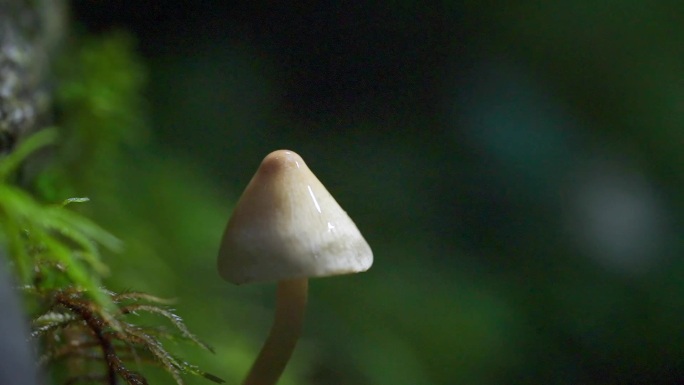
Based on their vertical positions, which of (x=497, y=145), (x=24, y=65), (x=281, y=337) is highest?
(x=497, y=145)

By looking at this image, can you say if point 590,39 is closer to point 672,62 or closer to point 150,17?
point 672,62

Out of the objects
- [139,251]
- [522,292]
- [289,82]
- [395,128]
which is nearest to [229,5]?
[289,82]

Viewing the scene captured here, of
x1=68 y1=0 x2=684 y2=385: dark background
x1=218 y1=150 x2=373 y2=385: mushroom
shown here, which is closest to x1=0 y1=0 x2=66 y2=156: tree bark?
x1=218 y1=150 x2=373 y2=385: mushroom

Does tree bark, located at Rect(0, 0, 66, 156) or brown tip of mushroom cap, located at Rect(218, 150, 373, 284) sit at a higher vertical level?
tree bark, located at Rect(0, 0, 66, 156)

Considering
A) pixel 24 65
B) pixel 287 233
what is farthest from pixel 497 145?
pixel 287 233

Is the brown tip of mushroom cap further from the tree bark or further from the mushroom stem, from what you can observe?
the tree bark

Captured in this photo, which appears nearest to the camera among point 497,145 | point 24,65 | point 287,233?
point 287,233

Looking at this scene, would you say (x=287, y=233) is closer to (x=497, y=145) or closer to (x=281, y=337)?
(x=281, y=337)

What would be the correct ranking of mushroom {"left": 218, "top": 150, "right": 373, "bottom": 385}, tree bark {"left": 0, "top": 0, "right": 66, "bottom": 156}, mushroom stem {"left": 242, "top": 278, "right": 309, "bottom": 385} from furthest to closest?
1. tree bark {"left": 0, "top": 0, "right": 66, "bottom": 156}
2. mushroom stem {"left": 242, "top": 278, "right": 309, "bottom": 385}
3. mushroom {"left": 218, "top": 150, "right": 373, "bottom": 385}
